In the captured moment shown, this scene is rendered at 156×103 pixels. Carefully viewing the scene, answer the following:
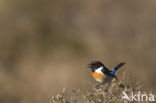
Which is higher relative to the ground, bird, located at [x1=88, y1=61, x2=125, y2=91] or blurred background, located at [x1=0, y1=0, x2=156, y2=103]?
blurred background, located at [x1=0, y1=0, x2=156, y2=103]

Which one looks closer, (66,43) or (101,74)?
(101,74)

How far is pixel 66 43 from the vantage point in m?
14.9

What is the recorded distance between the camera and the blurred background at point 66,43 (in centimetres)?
1290

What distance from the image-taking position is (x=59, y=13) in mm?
17781

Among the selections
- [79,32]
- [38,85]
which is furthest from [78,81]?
[79,32]

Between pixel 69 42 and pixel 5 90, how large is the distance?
11.0 ft

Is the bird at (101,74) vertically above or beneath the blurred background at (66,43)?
beneath

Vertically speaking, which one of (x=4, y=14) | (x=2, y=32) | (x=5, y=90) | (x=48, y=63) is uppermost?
(x=4, y=14)

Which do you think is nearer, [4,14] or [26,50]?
[26,50]

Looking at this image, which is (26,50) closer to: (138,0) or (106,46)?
(106,46)

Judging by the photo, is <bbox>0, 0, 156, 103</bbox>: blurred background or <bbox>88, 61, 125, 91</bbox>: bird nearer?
<bbox>88, 61, 125, 91</bbox>: bird

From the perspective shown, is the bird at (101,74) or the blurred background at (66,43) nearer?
the bird at (101,74)

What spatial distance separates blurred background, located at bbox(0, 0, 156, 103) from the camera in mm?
12898

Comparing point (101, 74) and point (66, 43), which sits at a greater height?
point (66, 43)
